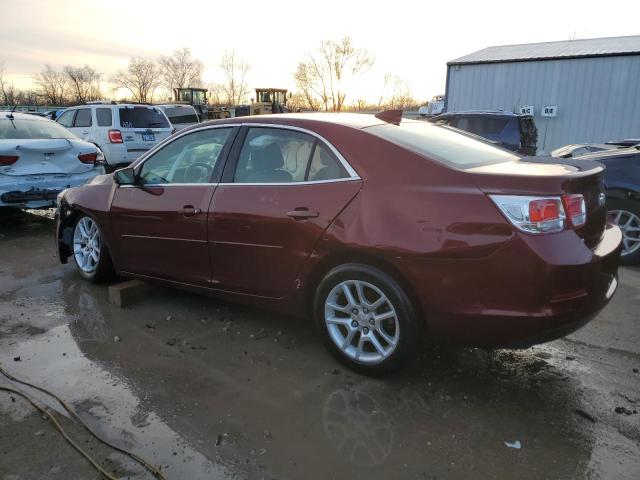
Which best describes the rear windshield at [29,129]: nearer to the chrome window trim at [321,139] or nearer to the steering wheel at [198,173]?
the steering wheel at [198,173]

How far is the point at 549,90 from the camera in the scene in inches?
650

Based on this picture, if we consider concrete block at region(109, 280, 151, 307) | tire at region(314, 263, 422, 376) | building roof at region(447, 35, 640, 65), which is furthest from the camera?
building roof at region(447, 35, 640, 65)

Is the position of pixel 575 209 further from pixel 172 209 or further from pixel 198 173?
pixel 172 209

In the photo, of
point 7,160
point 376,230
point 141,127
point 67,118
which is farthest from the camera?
point 67,118

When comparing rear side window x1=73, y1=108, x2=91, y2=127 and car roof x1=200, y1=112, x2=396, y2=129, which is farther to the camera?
rear side window x1=73, y1=108, x2=91, y2=127

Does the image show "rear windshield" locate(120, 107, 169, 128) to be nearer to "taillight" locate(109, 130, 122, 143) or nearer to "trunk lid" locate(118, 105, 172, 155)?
"trunk lid" locate(118, 105, 172, 155)

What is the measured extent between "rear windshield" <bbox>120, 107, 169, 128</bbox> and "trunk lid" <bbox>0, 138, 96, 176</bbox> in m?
4.26

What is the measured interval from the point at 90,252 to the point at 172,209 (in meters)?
1.50

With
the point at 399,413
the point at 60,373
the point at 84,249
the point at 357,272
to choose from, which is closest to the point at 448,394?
the point at 399,413

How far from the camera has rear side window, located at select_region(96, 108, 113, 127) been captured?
442 inches

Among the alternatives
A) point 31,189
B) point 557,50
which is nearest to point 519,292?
point 31,189

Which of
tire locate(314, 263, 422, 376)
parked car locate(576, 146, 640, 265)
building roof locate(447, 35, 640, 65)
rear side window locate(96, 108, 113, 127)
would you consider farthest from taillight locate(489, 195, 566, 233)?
building roof locate(447, 35, 640, 65)

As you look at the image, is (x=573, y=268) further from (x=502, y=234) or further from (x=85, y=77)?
(x=85, y=77)

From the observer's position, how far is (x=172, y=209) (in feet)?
12.6
